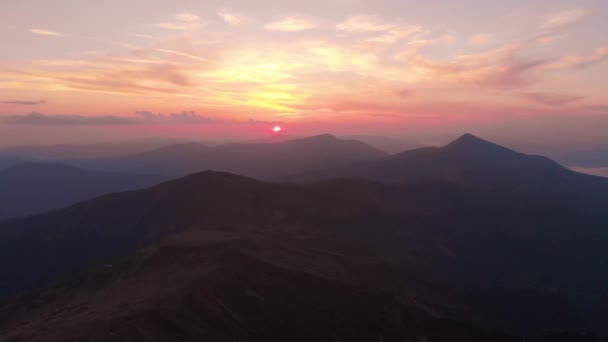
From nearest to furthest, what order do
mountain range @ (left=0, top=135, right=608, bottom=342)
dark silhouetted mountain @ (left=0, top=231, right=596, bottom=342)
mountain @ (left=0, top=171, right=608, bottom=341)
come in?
dark silhouetted mountain @ (left=0, top=231, right=596, bottom=342)
mountain range @ (left=0, top=135, right=608, bottom=342)
mountain @ (left=0, top=171, right=608, bottom=341)

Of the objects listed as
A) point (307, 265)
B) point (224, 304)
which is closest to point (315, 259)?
point (307, 265)

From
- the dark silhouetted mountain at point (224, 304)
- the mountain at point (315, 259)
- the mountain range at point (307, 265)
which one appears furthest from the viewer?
the mountain at point (315, 259)

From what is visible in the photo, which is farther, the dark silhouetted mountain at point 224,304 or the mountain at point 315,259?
the mountain at point 315,259

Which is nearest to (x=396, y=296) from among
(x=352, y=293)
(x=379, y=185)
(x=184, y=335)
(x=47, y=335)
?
(x=352, y=293)

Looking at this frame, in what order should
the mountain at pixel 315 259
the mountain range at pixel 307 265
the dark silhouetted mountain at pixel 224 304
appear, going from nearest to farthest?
the dark silhouetted mountain at pixel 224 304, the mountain range at pixel 307 265, the mountain at pixel 315 259

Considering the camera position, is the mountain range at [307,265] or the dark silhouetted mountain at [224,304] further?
the mountain range at [307,265]

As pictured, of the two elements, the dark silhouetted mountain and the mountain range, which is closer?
the dark silhouetted mountain

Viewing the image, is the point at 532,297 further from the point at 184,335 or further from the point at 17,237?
the point at 17,237

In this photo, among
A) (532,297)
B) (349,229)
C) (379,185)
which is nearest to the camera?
(532,297)
